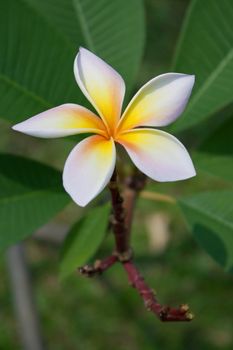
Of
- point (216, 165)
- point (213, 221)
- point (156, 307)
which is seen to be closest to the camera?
point (156, 307)

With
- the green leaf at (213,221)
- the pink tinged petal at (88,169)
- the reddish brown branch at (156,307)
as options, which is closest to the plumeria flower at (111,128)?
the pink tinged petal at (88,169)

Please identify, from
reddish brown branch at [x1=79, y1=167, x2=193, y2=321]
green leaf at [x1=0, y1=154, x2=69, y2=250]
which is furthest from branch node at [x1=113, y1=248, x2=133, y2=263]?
green leaf at [x1=0, y1=154, x2=69, y2=250]

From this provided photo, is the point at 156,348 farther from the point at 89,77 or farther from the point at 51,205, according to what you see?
the point at 89,77

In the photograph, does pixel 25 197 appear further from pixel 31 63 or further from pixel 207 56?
pixel 207 56

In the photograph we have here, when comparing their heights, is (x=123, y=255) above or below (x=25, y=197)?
below

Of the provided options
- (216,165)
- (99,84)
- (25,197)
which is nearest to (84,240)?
(25,197)

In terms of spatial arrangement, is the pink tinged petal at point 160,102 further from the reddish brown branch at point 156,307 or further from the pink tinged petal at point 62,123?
the reddish brown branch at point 156,307

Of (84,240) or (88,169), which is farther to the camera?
(84,240)
